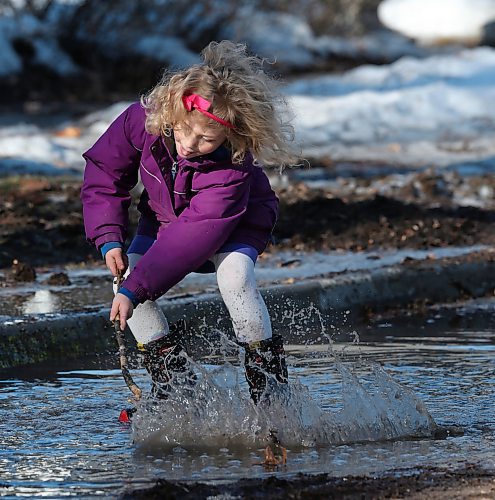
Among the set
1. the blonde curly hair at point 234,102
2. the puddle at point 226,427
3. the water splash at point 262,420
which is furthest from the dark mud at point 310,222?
the blonde curly hair at point 234,102

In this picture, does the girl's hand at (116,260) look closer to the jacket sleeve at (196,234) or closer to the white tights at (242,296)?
the jacket sleeve at (196,234)

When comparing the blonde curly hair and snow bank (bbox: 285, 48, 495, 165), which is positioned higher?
snow bank (bbox: 285, 48, 495, 165)

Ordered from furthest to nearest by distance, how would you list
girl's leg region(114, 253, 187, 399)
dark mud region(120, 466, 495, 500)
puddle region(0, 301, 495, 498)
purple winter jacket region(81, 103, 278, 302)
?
girl's leg region(114, 253, 187, 399), purple winter jacket region(81, 103, 278, 302), puddle region(0, 301, 495, 498), dark mud region(120, 466, 495, 500)

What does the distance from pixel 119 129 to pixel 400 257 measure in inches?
139

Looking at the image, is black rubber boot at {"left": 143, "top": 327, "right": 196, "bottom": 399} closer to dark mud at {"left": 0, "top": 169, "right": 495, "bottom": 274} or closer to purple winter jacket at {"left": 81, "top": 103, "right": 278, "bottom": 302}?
purple winter jacket at {"left": 81, "top": 103, "right": 278, "bottom": 302}

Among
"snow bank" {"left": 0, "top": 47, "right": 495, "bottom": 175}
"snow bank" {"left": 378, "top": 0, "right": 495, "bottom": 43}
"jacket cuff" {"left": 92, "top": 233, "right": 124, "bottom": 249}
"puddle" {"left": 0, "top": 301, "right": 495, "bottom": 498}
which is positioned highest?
"snow bank" {"left": 378, "top": 0, "right": 495, "bottom": 43}

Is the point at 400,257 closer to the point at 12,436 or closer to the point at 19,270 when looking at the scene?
the point at 19,270

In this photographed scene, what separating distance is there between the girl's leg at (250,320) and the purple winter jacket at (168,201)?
0.31 ft

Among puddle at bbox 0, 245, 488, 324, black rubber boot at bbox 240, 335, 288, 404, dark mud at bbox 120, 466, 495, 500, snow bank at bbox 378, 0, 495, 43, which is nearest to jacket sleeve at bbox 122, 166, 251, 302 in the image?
black rubber boot at bbox 240, 335, 288, 404

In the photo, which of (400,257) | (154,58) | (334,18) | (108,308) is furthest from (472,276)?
(334,18)

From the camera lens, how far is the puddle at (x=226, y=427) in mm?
3916

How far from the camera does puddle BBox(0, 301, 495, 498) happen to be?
3.92 m

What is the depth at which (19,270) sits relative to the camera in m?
6.89

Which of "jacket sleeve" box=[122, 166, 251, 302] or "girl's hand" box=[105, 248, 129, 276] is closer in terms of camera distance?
"jacket sleeve" box=[122, 166, 251, 302]
